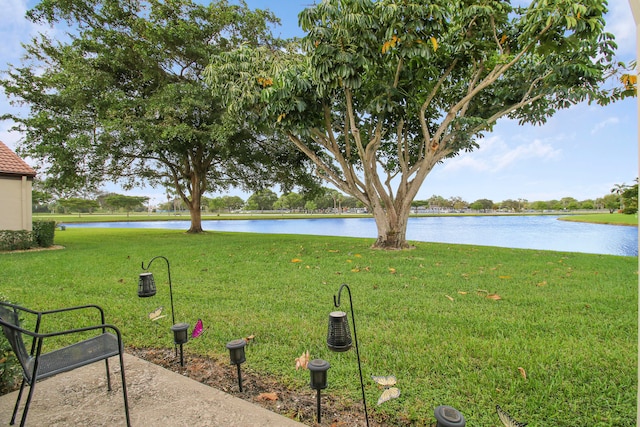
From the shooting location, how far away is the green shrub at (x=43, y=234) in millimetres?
8828

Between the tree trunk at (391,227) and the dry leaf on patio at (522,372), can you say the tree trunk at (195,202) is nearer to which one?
the tree trunk at (391,227)

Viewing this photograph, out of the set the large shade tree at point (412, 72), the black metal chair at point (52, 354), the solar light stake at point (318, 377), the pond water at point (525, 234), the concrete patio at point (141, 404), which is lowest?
the pond water at point (525, 234)

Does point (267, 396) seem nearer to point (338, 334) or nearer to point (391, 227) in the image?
point (338, 334)

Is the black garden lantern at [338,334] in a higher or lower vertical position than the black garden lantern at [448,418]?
higher

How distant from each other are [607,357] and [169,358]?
9.46ft

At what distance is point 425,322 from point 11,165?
11370mm

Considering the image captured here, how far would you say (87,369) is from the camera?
6.93ft

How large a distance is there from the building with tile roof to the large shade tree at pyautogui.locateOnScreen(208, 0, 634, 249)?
20.5 ft

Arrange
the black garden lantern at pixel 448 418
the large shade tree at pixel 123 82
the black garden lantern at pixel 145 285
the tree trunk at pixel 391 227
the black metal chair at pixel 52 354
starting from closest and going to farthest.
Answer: the black garden lantern at pixel 448 418, the black metal chair at pixel 52 354, the black garden lantern at pixel 145 285, the tree trunk at pixel 391 227, the large shade tree at pixel 123 82

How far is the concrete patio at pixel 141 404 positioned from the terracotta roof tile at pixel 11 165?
9632mm

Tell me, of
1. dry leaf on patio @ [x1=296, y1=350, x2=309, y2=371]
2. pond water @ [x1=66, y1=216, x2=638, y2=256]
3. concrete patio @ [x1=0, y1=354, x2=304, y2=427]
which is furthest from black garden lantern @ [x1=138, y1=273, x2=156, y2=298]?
pond water @ [x1=66, y1=216, x2=638, y2=256]

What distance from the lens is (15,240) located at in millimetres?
8367

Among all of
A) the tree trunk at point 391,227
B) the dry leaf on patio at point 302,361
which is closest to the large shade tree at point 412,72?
the tree trunk at point 391,227

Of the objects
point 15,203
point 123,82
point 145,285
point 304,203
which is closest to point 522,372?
point 145,285
